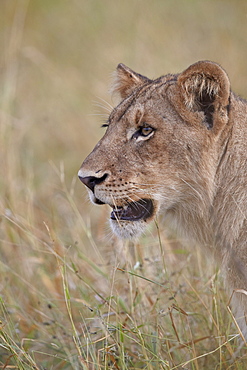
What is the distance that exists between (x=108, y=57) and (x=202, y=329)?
5904 mm

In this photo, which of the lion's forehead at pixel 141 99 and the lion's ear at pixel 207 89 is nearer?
the lion's ear at pixel 207 89

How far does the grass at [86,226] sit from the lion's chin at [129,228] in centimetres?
9

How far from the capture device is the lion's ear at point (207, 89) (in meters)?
3.14

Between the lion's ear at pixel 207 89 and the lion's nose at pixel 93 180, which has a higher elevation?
the lion's ear at pixel 207 89

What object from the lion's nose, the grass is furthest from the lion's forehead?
the grass

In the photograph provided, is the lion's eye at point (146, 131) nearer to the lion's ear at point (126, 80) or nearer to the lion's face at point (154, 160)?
the lion's face at point (154, 160)

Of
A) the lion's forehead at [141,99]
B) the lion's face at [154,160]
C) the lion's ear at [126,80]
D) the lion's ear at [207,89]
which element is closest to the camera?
the lion's ear at [207,89]

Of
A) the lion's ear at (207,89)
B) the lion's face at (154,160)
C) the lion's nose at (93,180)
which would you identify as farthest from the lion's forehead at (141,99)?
the lion's nose at (93,180)

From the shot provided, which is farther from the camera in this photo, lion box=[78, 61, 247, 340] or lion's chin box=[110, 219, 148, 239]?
lion's chin box=[110, 219, 148, 239]

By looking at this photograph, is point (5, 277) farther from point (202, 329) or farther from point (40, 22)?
point (40, 22)

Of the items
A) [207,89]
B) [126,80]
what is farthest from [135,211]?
[126,80]

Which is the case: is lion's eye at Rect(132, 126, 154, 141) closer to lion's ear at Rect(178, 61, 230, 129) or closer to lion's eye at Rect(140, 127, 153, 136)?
lion's eye at Rect(140, 127, 153, 136)

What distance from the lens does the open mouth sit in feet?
11.0

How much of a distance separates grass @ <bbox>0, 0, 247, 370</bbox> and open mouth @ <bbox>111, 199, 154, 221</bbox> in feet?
0.34
